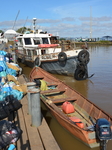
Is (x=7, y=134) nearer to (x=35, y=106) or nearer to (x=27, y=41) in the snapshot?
(x=35, y=106)

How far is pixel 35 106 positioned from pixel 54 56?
31.2 ft

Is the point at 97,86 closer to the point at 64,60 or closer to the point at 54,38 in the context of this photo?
the point at 64,60

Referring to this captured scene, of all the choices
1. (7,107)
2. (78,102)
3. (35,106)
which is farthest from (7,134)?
(78,102)

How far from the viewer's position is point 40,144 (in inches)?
137

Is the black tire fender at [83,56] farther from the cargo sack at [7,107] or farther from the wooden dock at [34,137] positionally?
the wooden dock at [34,137]

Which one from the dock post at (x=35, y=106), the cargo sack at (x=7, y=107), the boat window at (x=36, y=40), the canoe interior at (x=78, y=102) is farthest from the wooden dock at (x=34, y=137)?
the boat window at (x=36, y=40)

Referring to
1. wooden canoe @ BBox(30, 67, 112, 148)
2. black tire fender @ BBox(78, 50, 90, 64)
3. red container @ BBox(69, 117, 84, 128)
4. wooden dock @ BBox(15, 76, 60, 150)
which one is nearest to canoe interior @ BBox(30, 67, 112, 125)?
wooden canoe @ BBox(30, 67, 112, 148)

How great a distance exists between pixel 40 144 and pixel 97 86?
8.38 m

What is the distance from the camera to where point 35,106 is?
13.4ft

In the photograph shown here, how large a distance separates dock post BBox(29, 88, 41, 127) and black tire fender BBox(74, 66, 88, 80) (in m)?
8.16

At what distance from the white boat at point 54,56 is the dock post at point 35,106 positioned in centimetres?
817

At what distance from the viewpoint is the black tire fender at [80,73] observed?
11.9 meters

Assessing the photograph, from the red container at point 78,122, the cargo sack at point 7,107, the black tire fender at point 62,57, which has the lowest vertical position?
the red container at point 78,122

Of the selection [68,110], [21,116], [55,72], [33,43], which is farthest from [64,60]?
[21,116]
